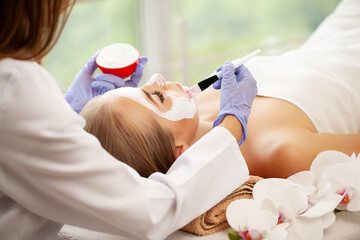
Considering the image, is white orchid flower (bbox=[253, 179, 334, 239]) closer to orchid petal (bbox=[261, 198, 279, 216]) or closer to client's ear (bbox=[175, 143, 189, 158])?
orchid petal (bbox=[261, 198, 279, 216])

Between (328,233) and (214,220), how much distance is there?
28 centimetres

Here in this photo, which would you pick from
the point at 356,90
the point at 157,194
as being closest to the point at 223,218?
the point at 157,194

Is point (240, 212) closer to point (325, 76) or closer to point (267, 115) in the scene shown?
point (267, 115)

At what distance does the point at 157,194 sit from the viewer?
1.01 m

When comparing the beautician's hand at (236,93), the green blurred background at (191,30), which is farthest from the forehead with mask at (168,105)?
the green blurred background at (191,30)

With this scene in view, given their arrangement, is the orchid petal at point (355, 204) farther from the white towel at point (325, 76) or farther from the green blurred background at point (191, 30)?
the green blurred background at point (191, 30)

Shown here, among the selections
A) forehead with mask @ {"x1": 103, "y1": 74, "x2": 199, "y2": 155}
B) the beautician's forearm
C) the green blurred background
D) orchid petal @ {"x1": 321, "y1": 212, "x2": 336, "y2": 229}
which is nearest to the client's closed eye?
forehead with mask @ {"x1": 103, "y1": 74, "x2": 199, "y2": 155}

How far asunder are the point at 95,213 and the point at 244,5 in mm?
2852

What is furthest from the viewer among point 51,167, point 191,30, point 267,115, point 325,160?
point 191,30

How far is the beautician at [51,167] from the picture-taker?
0.90m

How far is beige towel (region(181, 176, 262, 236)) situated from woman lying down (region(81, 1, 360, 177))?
187mm

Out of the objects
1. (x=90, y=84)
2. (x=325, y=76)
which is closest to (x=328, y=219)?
(x=325, y=76)

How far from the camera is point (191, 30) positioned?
3379 mm

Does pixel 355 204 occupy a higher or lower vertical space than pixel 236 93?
lower
